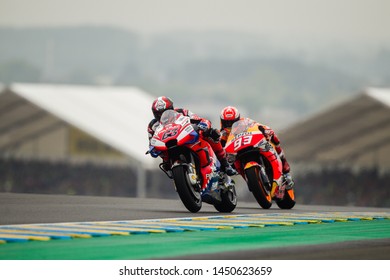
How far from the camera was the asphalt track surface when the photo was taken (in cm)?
1209

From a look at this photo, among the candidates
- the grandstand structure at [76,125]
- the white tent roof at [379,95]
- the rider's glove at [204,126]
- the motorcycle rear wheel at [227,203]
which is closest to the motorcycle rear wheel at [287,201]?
the motorcycle rear wheel at [227,203]

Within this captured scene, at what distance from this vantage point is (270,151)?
64.5ft

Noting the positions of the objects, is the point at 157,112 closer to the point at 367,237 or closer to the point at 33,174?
the point at 367,237

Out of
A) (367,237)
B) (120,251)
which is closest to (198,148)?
(367,237)

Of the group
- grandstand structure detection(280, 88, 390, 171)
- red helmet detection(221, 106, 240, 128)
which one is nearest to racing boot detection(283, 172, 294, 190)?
red helmet detection(221, 106, 240, 128)

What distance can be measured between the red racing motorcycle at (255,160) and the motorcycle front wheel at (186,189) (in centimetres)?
125

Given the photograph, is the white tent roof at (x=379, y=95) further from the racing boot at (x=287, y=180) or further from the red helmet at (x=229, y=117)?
the red helmet at (x=229, y=117)

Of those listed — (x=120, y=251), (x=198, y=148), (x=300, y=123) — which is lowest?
(x=120, y=251)

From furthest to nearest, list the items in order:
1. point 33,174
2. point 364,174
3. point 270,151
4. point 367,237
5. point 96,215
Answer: point 33,174 < point 364,174 < point 270,151 < point 96,215 < point 367,237

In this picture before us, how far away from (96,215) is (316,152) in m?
30.5

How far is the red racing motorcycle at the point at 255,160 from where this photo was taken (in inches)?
750

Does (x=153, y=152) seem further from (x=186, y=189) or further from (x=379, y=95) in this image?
(x=379, y=95)

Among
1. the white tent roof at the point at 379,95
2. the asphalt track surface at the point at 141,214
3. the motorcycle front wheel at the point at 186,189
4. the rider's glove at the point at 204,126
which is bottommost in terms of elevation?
the asphalt track surface at the point at 141,214

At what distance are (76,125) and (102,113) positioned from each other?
208cm
